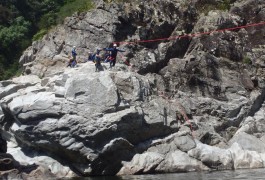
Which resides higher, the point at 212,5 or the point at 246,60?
the point at 212,5

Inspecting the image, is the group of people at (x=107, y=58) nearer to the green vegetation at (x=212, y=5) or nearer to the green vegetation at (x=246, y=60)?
the green vegetation at (x=246, y=60)

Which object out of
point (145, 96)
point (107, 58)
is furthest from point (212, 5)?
point (145, 96)

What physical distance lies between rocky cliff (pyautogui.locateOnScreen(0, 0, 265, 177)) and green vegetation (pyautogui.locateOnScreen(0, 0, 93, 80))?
9.74 meters

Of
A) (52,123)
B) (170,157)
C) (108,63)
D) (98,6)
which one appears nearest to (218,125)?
(170,157)

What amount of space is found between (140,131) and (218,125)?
23.2 feet

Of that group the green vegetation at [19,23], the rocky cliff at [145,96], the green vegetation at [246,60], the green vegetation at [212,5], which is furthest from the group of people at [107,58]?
the green vegetation at [19,23]

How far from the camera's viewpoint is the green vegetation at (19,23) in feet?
163

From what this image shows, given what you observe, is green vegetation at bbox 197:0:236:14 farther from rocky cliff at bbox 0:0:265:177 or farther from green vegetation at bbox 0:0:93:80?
green vegetation at bbox 0:0:93:80

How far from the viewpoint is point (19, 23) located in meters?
55.1

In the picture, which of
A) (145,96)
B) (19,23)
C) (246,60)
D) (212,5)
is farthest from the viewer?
(19,23)

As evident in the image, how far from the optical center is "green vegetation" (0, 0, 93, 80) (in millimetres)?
49812

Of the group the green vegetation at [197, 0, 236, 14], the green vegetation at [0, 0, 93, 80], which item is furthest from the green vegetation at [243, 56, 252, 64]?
the green vegetation at [0, 0, 93, 80]

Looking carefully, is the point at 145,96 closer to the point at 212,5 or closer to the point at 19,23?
the point at 212,5

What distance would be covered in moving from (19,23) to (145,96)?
31.5 metres
